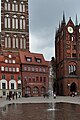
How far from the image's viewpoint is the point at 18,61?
307 feet

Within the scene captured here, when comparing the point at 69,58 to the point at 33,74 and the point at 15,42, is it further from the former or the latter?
the point at 15,42

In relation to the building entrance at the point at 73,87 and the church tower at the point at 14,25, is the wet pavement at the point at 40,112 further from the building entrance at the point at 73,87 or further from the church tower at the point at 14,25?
the church tower at the point at 14,25

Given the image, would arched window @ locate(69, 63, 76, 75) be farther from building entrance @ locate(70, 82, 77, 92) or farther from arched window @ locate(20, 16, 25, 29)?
arched window @ locate(20, 16, 25, 29)

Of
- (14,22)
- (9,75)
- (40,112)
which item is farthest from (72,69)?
(40,112)

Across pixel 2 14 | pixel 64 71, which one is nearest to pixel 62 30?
pixel 64 71

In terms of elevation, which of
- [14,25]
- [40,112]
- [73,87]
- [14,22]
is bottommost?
[40,112]

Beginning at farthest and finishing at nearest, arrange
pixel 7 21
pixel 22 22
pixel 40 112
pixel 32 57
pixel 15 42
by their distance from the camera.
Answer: pixel 22 22 < pixel 7 21 < pixel 15 42 < pixel 32 57 < pixel 40 112

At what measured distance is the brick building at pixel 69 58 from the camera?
98062mm

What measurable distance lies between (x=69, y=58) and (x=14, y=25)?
22815mm

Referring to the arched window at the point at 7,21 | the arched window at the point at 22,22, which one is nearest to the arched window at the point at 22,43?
the arched window at the point at 22,22

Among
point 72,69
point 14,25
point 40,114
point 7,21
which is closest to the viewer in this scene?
point 40,114

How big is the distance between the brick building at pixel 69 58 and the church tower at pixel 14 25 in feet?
43.6

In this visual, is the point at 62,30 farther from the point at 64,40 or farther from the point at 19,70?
the point at 19,70

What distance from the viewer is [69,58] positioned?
99.2 meters
